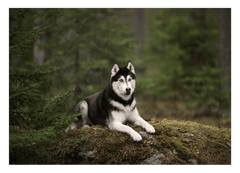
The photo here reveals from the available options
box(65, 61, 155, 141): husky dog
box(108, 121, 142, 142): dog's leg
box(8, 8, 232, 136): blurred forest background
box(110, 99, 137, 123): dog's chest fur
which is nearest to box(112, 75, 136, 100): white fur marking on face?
box(65, 61, 155, 141): husky dog

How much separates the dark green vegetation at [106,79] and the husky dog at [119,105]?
224 millimetres

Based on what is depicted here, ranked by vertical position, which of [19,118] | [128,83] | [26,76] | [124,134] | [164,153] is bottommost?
[164,153]

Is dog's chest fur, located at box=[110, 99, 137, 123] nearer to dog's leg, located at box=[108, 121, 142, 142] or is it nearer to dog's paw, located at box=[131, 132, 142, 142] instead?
dog's leg, located at box=[108, 121, 142, 142]

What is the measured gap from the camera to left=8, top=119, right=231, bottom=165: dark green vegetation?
4.02 meters

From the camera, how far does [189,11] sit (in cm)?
998

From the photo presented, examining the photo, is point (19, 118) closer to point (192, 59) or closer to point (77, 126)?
point (77, 126)

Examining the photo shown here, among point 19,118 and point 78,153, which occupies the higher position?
point 19,118

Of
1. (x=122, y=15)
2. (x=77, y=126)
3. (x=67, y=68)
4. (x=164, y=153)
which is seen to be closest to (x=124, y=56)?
(x=122, y=15)

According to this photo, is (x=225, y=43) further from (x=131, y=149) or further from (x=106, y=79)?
(x=131, y=149)

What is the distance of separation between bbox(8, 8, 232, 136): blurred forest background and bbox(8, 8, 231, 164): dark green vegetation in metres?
0.04

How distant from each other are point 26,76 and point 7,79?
1.10ft

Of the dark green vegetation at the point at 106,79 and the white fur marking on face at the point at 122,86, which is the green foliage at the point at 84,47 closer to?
the dark green vegetation at the point at 106,79

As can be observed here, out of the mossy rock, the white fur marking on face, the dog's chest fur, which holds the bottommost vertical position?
the mossy rock

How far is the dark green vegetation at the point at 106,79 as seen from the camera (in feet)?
13.2
